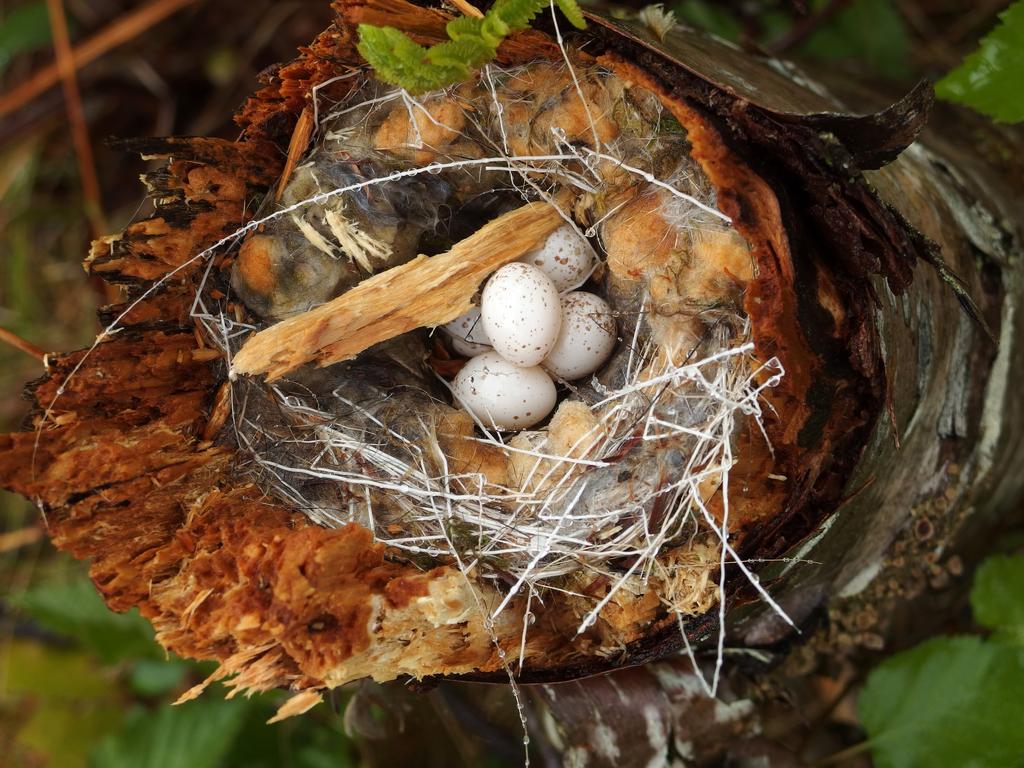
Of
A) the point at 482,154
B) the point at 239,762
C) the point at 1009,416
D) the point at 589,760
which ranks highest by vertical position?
the point at 482,154

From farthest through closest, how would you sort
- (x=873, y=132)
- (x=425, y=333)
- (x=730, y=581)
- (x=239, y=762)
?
1. (x=239, y=762)
2. (x=425, y=333)
3. (x=730, y=581)
4. (x=873, y=132)

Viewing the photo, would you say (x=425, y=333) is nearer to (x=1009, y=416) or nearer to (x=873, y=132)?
(x=873, y=132)

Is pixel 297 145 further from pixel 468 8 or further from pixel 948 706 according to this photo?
pixel 948 706

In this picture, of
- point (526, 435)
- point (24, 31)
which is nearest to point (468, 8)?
point (526, 435)

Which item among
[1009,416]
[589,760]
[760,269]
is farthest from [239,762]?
[1009,416]

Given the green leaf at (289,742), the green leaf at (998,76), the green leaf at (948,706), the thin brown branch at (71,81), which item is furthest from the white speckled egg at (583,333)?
the thin brown branch at (71,81)

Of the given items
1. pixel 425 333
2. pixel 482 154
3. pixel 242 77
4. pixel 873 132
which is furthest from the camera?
pixel 242 77

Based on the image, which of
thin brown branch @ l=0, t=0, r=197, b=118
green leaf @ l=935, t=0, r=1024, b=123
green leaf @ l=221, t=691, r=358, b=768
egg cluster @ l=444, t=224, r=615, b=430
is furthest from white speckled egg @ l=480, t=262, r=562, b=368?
thin brown branch @ l=0, t=0, r=197, b=118
